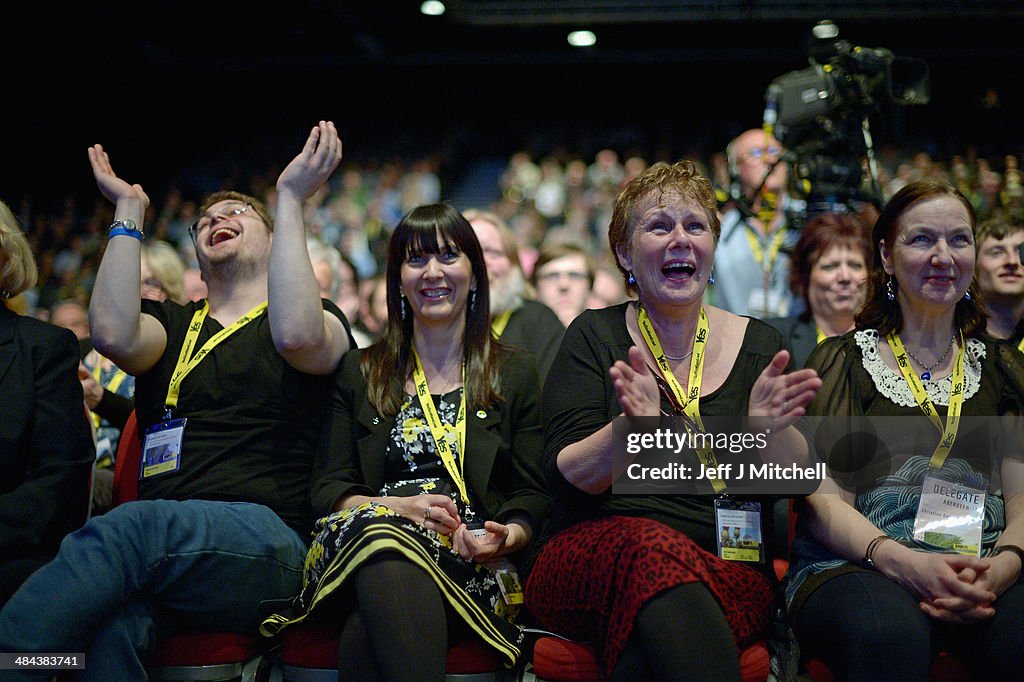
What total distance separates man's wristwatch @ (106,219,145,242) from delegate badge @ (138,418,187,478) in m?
0.49

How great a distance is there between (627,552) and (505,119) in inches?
355

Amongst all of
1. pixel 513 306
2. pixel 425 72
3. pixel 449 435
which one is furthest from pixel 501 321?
pixel 425 72

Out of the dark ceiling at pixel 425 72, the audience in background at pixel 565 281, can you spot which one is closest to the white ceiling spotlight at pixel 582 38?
the dark ceiling at pixel 425 72

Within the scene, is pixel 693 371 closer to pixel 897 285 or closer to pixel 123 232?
pixel 897 285

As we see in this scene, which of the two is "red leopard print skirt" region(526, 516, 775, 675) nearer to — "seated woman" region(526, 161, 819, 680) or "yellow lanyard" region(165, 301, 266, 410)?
"seated woman" region(526, 161, 819, 680)

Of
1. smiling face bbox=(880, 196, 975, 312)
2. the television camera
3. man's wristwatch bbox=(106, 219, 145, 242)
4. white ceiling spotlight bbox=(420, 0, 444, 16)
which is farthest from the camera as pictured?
white ceiling spotlight bbox=(420, 0, 444, 16)

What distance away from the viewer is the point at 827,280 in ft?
9.46

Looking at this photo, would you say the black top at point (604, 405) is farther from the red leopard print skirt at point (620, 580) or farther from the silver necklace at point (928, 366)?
the silver necklace at point (928, 366)

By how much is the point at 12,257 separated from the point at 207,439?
0.67 metres

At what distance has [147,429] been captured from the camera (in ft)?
7.71

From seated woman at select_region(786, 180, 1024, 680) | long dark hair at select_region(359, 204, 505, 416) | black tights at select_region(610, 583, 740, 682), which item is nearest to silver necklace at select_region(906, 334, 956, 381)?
seated woman at select_region(786, 180, 1024, 680)

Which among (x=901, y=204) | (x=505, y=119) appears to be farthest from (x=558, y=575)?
(x=505, y=119)

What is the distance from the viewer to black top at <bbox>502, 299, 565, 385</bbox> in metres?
2.95

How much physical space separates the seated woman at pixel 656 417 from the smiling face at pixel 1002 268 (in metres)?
1.17
